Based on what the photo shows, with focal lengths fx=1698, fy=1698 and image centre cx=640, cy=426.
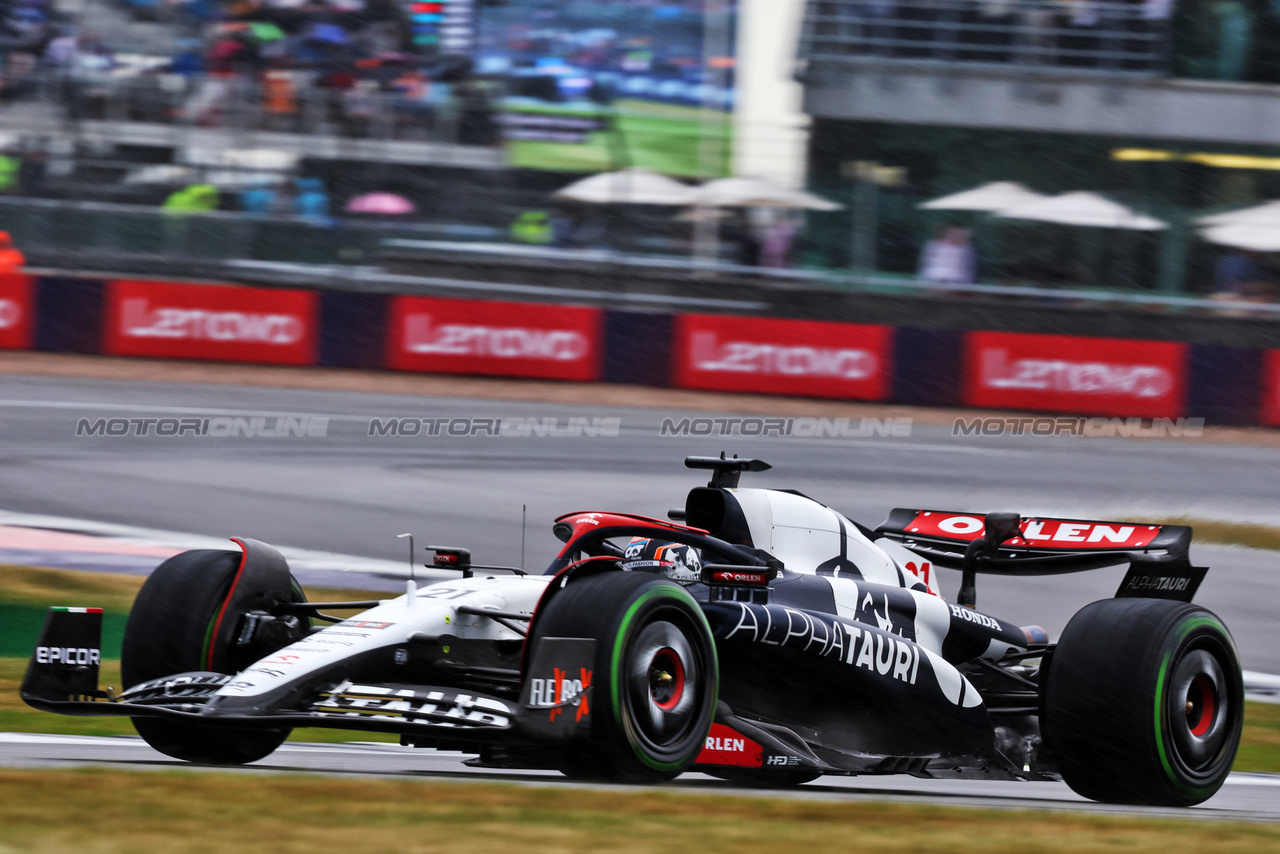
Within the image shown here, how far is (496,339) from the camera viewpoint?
20.5 metres

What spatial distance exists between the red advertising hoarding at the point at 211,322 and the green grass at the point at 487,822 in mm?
15249

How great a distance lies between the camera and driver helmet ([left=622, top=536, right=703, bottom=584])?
21.9ft

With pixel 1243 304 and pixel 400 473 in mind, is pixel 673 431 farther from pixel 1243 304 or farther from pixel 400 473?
pixel 1243 304

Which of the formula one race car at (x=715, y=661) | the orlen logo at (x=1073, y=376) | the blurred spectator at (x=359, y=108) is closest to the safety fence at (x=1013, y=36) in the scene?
the blurred spectator at (x=359, y=108)

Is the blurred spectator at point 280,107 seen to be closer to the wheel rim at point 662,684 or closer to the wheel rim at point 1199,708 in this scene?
the wheel rim at point 1199,708

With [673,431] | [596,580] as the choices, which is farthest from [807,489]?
[596,580]

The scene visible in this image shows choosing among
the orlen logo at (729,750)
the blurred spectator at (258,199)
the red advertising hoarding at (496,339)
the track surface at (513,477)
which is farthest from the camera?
the blurred spectator at (258,199)

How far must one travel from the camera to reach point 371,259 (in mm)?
21391

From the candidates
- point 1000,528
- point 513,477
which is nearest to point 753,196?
point 513,477

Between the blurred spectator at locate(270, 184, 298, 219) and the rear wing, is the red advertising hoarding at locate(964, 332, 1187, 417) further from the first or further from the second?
the rear wing

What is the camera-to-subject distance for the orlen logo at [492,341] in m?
20.4

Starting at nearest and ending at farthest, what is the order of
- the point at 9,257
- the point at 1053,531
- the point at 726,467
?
1. the point at 726,467
2. the point at 1053,531
3. the point at 9,257

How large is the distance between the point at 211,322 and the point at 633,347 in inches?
200

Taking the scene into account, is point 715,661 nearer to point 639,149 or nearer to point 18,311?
point 18,311
